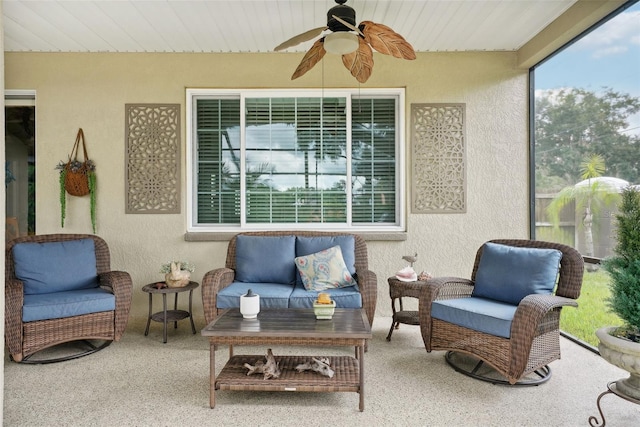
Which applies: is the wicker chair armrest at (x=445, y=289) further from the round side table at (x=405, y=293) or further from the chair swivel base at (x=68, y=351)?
the chair swivel base at (x=68, y=351)

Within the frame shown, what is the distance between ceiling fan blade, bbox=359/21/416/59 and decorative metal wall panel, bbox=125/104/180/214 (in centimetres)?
239

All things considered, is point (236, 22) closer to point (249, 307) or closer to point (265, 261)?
point (265, 261)

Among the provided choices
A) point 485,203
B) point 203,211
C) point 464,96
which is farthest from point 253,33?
point 485,203

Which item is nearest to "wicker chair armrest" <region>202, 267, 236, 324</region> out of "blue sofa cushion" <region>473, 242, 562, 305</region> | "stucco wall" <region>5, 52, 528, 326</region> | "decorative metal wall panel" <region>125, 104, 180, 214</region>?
"stucco wall" <region>5, 52, 528, 326</region>

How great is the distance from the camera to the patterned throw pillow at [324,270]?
11.3 ft

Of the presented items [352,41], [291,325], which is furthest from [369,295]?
[352,41]

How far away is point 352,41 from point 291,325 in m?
1.92

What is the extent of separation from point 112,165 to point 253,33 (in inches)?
80.1

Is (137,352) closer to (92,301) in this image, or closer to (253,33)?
(92,301)

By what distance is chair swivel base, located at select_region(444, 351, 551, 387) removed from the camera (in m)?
2.66

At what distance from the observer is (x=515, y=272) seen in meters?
2.94

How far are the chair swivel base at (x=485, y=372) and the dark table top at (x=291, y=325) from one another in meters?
0.86

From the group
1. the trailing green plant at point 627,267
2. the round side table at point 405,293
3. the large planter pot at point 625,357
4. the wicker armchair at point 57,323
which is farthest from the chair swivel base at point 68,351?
the trailing green plant at point 627,267

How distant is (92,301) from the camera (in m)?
3.19
